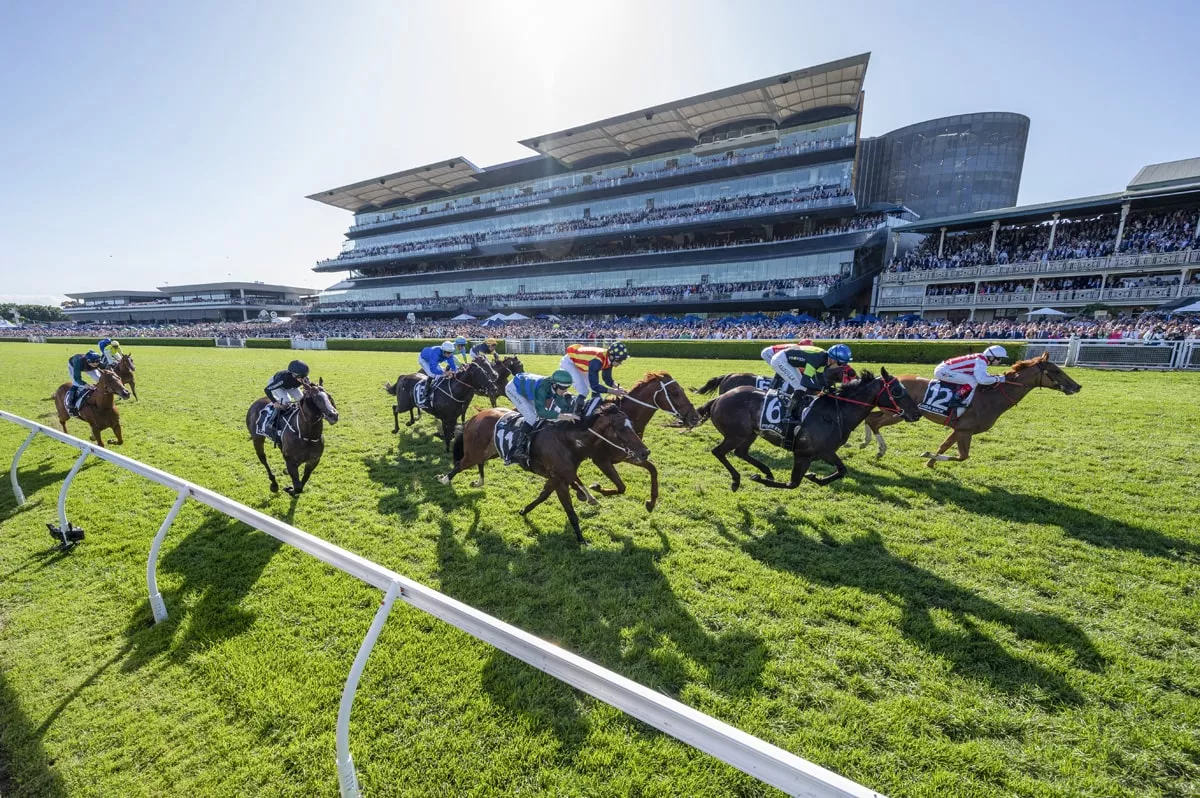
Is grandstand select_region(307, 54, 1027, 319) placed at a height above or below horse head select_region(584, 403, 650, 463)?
above

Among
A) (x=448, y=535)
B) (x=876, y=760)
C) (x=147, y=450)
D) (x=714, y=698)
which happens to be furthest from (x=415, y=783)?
(x=147, y=450)

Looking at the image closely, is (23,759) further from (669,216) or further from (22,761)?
(669,216)

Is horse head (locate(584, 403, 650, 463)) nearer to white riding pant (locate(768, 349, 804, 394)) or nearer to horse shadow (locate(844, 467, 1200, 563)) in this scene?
white riding pant (locate(768, 349, 804, 394))

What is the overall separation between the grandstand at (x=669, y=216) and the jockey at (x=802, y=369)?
3052cm

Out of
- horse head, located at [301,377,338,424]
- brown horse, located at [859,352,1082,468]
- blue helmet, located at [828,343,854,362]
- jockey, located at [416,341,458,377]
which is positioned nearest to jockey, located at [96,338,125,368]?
jockey, located at [416,341,458,377]

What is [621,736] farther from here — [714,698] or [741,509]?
[741,509]

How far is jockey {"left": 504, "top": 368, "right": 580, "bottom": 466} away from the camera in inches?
221

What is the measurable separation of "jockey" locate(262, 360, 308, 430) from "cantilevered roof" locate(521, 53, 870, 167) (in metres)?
39.9

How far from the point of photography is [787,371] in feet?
21.3

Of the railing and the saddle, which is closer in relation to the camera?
the saddle

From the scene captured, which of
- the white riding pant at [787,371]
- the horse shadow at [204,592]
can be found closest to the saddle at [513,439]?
the horse shadow at [204,592]

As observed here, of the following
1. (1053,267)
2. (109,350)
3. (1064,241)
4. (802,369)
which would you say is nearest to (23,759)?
(802,369)

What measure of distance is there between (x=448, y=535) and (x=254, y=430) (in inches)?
142

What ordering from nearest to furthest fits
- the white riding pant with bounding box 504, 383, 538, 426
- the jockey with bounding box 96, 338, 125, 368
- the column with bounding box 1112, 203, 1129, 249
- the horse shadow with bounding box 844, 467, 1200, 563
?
the horse shadow with bounding box 844, 467, 1200, 563 → the white riding pant with bounding box 504, 383, 538, 426 → the jockey with bounding box 96, 338, 125, 368 → the column with bounding box 1112, 203, 1129, 249
